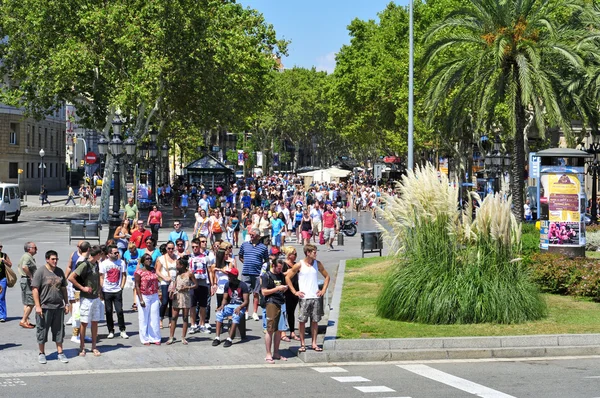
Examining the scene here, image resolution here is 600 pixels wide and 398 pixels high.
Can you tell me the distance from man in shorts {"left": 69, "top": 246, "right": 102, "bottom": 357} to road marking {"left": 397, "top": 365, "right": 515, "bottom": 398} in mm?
4721

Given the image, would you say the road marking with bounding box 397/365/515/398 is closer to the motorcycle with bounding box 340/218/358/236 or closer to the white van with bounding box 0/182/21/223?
the motorcycle with bounding box 340/218/358/236

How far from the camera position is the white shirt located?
1573cm

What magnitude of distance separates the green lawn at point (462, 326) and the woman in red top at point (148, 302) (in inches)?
119

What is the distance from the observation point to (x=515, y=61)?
28.4m

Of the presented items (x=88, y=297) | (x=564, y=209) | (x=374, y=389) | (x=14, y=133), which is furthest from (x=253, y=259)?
(x=14, y=133)

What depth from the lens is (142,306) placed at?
50.6ft

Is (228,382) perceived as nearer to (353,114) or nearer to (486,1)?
(486,1)

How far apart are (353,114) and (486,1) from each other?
49806 millimetres

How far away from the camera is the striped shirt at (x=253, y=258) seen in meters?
16.9

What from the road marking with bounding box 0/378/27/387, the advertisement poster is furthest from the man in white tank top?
the advertisement poster

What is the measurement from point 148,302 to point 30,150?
68.2 meters

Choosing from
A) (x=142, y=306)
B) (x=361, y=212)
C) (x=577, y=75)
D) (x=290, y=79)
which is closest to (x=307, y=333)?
(x=142, y=306)

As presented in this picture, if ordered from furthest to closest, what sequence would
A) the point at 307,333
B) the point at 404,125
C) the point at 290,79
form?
1. the point at 290,79
2. the point at 404,125
3. the point at 307,333

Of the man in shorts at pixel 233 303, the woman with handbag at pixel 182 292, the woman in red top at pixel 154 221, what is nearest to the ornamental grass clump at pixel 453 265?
the man in shorts at pixel 233 303
